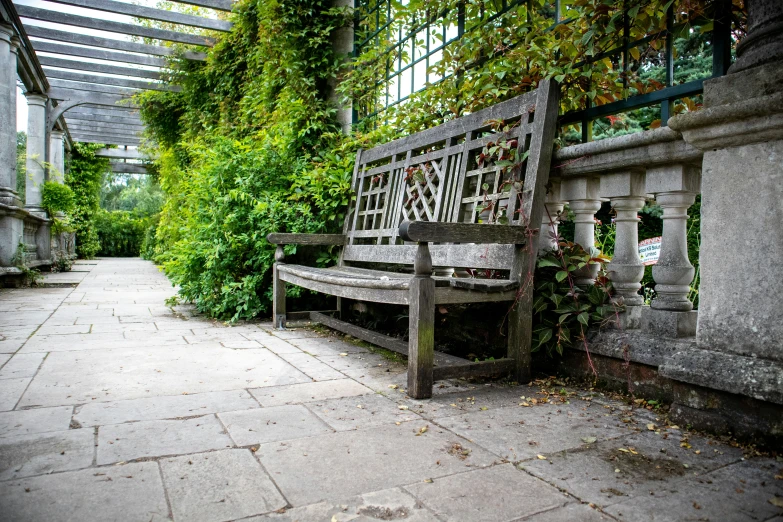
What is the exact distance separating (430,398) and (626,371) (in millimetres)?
869

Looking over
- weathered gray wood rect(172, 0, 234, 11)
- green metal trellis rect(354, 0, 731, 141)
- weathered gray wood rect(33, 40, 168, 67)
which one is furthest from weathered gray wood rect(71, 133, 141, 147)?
green metal trellis rect(354, 0, 731, 141)

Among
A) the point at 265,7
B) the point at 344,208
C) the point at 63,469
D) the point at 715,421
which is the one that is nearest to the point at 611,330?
the point at 715,421

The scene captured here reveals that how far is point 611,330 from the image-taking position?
2.45 m

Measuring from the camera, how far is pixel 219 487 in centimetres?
148

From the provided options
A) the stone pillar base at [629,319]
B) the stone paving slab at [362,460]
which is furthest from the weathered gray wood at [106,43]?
the stone paving slab at [362,460]

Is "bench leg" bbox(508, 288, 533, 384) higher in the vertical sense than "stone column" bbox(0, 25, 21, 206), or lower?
lower

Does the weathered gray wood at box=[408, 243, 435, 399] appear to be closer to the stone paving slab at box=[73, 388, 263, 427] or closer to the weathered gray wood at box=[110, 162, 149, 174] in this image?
the stone paving slab at box=[73, 388, 263, 427]

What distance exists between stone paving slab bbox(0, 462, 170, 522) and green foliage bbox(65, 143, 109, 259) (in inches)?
679

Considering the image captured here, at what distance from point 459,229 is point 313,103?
359 centimetres

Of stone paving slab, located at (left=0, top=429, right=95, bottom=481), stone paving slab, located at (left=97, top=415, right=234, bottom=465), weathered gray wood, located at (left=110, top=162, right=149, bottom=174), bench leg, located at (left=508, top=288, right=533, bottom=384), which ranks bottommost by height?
stone paving slab, located at (left=97, top=415, right=234, bottom=465)

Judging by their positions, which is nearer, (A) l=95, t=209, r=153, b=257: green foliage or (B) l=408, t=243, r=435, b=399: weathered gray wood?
(B) l=408, t=243, r=435, b=399: weathered gray wood

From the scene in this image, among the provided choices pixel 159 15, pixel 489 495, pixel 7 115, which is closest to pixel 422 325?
pixel 489 495

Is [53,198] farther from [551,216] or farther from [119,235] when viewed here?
[119,235]

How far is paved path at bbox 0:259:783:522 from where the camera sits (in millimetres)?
1370
